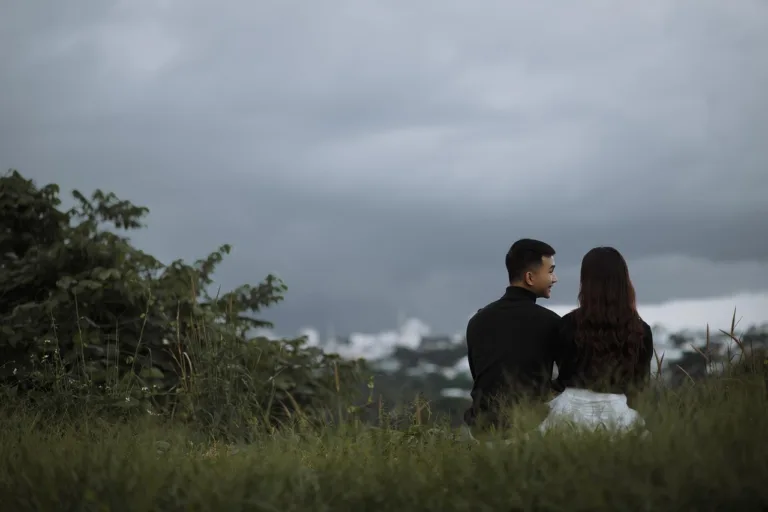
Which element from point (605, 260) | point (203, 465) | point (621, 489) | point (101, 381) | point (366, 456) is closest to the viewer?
point (621, 489)

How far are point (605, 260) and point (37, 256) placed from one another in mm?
5395

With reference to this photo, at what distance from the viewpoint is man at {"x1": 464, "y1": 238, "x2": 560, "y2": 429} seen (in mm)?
5316

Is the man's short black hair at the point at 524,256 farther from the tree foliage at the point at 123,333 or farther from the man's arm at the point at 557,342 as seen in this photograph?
the tree foliage at the point at 123,333

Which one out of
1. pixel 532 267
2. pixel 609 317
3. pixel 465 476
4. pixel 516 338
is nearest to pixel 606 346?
pixel 609 317

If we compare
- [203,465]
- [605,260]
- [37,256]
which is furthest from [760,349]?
[37,256]

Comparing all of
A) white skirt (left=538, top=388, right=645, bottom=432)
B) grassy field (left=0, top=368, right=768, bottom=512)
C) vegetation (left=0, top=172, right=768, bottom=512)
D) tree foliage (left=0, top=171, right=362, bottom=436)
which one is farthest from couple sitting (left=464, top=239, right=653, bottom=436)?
tree foliage (left=0, top=171, right=362, bottom=436)

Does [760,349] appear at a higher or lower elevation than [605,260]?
lower

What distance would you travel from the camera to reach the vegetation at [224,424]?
139 inches

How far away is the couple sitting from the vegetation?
0.86ft

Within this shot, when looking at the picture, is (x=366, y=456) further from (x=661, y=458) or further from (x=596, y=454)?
(x=661, y=458)

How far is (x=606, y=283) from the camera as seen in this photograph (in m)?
5.04

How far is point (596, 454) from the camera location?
12.3ft

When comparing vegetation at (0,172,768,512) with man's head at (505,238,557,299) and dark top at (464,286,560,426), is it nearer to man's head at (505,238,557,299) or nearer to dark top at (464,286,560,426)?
dark top at (464,286,560,426)

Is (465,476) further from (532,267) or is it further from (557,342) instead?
(532,267)
